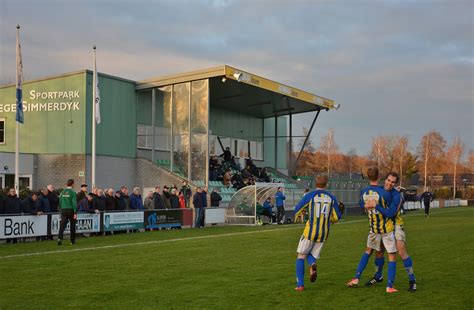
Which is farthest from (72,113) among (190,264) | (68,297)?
(68,297)

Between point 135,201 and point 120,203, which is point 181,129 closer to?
point 135,201

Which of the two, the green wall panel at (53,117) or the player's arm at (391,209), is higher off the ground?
the green wall panel at (53,117)

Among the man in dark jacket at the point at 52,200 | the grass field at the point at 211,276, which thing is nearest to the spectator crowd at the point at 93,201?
the man in dark jacket at the point at 52,200

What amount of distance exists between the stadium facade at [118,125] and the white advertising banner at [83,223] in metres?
10.7

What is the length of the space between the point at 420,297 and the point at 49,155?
28168 mm

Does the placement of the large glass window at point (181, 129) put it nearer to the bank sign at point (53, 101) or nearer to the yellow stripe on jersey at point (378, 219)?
the bank sign at point (53, 101)

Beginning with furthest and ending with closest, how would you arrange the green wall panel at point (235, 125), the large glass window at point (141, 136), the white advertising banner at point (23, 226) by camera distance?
the green wall panel at point (235, 125) → the large glass window at point (141, 136) → the white advertising banner at point (23, 226)

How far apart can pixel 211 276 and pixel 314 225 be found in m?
2.66

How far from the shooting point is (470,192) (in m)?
84.9

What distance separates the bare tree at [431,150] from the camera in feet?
338

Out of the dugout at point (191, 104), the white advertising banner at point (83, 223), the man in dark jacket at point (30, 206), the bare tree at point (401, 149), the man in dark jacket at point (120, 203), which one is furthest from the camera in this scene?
the bare tree at point (401, 149)

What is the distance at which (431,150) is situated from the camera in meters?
106

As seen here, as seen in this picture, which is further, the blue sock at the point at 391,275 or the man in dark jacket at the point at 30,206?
the man in dark jacket at the point at 30,206

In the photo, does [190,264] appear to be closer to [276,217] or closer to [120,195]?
[120,195]
